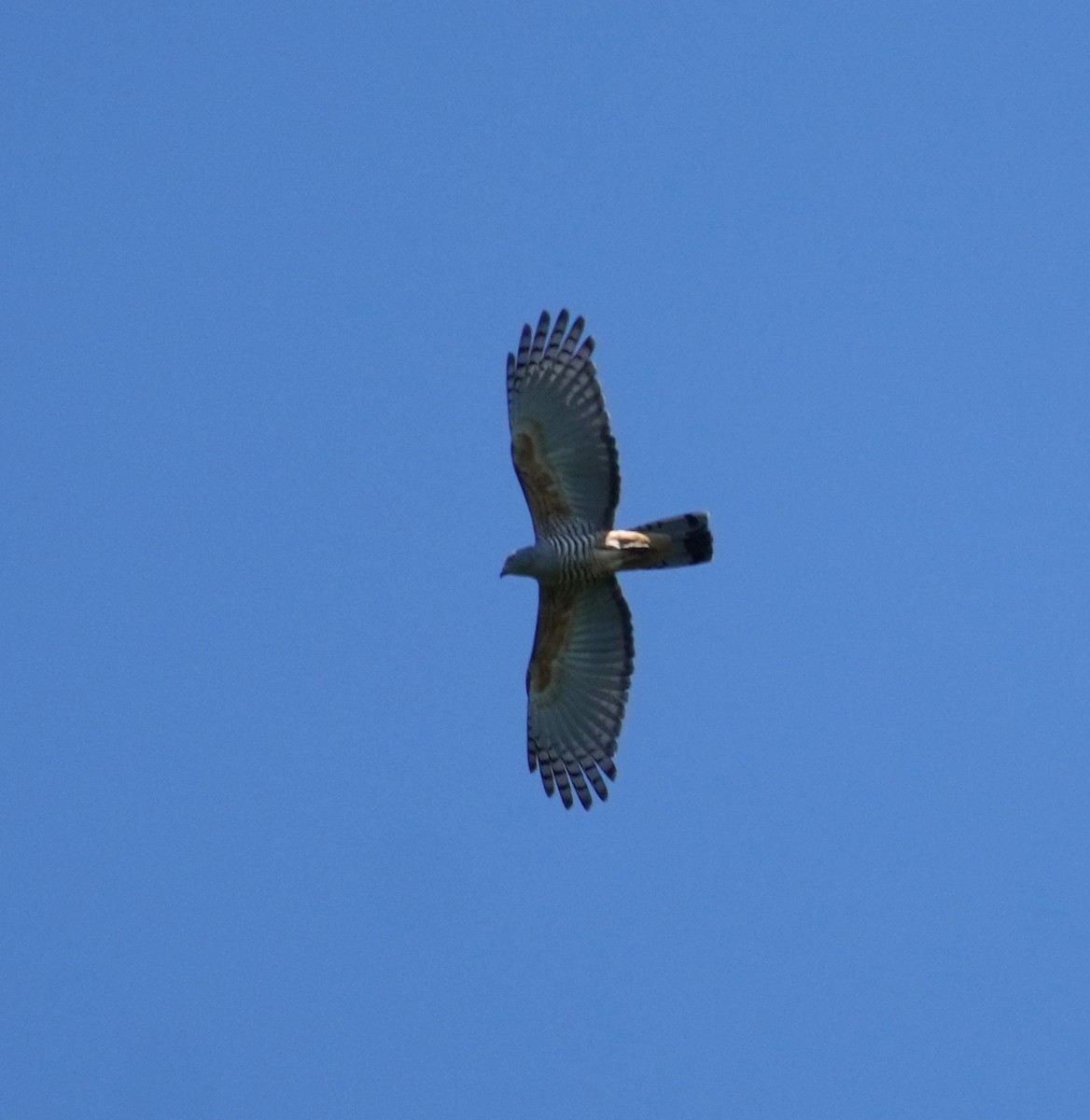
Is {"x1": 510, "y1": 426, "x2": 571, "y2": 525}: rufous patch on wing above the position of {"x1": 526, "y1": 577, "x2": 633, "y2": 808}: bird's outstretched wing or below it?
above

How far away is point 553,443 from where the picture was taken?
1767 centimetres

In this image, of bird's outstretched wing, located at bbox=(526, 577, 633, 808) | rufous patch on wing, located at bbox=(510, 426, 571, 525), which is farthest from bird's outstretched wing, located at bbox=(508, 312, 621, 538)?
bird's outstretched wing, located at bbox=(526, 577, 633, 808)

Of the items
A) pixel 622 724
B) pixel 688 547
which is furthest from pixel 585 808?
pixel 688 547

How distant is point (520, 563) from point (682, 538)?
3.87 feet

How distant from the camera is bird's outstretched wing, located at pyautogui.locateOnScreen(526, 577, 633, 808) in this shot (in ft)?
59.0

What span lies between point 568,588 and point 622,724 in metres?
1.18

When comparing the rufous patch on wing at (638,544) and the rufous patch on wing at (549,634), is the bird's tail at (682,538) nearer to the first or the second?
the rufous patch on wing at (638,544)

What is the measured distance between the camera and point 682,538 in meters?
17.5

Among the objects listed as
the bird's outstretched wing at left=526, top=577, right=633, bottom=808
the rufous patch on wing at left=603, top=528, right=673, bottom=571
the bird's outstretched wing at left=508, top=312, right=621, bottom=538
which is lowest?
the bird's outstretched wing at left=526, top=577, right=633, bottom=808

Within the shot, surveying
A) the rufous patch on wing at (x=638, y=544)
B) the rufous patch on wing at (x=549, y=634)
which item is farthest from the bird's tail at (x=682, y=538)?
the rufous patch on wing at (x=549, y=634)

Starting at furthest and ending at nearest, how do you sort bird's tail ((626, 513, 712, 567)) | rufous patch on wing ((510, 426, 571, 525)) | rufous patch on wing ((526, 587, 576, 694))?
1. rufous patch on wing ((526, 587, 576, 694))
2. rufous patch on wing ((510, 426, 571, 525))
3. bird's tail ((626, 513, 712, 567))

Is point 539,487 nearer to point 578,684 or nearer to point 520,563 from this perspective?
point 520,563

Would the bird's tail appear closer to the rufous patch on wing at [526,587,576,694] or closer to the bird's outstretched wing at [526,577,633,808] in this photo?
the bird's outstretched wing at [526,577,633,808]

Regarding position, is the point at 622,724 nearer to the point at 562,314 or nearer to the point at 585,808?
the point at 585,808
